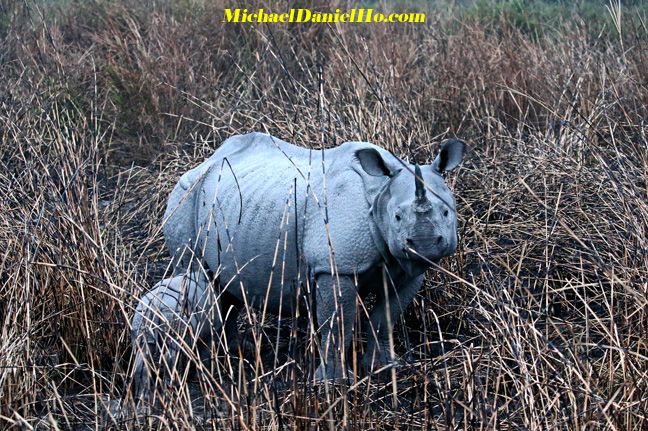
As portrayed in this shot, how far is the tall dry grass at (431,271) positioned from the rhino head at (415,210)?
100mm

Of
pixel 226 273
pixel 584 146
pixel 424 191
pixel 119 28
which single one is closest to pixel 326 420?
pixel 424 191

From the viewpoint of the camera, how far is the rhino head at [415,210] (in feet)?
10.8

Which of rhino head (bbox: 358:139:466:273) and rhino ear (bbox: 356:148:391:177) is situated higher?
rhino ear (bbox: 356:148:391:177)

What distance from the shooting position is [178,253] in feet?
14.2

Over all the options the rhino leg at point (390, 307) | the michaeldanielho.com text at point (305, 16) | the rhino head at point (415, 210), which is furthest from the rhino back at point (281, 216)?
the michaeldanielho.com text at point (305, 16)

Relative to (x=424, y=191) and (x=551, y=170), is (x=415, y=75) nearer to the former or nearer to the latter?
(x=551, y=170)

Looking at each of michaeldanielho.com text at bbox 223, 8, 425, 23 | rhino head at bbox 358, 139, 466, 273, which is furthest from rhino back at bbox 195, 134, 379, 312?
michaeldanielho.com text at bbox 223, 8, 425, 23

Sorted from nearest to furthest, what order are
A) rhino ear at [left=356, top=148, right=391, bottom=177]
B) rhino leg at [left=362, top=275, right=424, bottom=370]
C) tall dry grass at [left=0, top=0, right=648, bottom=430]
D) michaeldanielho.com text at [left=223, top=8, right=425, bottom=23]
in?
1. tall dry grass at [left=0, top=0, right=648, bottom=430]
2. rhino ear at [left=356, top=148, right=391, bottom=177]
3. rhino leg at [left=362, top=275, right=424, bottom=370]
4. michaeldanielho.com text at [left=223, top=8, right=425, bottom=23]

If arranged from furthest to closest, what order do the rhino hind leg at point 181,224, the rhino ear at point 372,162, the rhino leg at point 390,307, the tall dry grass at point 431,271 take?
1. the rhino hind leg at point 181,224
2. the rhino leg at point 390,307
3. the rhino ear at point 372,162
4. the tall dry grass at point 431,271

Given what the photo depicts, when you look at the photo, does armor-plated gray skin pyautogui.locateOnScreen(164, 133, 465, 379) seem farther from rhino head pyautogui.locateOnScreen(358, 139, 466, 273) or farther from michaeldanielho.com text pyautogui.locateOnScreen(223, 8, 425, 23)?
michaeldanielho.com text pyautogui.locateOnScreen(223, 8, 425, 23)

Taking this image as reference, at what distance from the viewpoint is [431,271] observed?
4465 mm

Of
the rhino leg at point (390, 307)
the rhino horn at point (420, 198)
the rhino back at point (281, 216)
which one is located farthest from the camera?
the rhino leg at point (390, 307)

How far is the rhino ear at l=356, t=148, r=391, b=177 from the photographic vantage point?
11.5ft

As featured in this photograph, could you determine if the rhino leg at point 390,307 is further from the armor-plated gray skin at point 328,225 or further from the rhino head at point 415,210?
the rhino head at point 415,210
